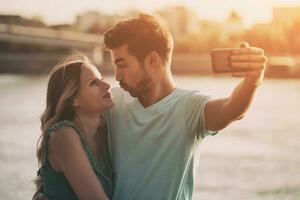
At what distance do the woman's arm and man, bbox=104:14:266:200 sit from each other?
0.16 m

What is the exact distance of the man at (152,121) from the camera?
2545mm

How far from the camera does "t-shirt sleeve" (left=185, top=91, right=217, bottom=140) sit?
248 centimetres

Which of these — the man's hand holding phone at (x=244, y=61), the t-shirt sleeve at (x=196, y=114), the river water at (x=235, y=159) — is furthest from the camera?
the river water at (x=235, y=159)

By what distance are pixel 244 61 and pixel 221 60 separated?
105 mm

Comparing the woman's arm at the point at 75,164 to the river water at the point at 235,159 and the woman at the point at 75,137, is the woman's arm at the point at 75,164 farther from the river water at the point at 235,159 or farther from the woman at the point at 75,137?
the river water at the point at 235,159

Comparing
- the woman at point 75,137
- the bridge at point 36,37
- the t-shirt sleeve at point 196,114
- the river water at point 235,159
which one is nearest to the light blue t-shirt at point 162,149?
the t-shirt sleeve at point 196,114

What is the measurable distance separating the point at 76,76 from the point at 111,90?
0.20m

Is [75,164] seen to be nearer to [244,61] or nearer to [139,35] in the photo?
[139,35]

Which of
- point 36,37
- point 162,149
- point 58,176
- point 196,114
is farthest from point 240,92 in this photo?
point 36,37

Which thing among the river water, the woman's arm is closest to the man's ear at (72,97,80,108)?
the woman's arm

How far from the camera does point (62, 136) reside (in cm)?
254

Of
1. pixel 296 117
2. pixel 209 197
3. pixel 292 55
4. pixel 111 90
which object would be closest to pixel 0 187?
→ pixel 209 197

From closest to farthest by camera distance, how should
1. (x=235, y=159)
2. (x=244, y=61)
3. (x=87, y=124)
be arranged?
(x=244, y=61) < (x=87, y=124) < (x=235, y=159)

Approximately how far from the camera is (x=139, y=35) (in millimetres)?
2617
